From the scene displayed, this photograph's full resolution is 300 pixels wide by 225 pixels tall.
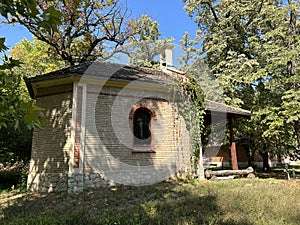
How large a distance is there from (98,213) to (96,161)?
3.74 metres

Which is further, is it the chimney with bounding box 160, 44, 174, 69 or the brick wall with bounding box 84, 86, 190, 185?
the chimney with bounding box 160, 44, 174, 69

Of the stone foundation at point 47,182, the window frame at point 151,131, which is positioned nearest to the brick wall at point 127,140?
the window frame at point 151,131

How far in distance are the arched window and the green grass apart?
2.40 m

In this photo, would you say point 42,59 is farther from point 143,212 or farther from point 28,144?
point 143,212

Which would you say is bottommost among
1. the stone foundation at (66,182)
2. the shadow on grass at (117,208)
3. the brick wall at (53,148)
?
the shadow on grass at (117,208)

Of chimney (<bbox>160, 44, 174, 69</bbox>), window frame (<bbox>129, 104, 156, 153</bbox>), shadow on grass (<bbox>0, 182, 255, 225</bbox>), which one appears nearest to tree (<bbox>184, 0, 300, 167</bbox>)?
chimney (<bbox>160, 44, 174, 69</bbox>)

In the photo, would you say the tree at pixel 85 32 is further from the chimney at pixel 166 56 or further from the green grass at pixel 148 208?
the green grass at pixel 148 208

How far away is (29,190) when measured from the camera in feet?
31.2

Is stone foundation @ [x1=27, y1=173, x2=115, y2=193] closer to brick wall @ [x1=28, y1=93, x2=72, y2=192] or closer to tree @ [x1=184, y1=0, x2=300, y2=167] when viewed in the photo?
brick wall @ [x1=28, y1=93, x2=72, y2=192]

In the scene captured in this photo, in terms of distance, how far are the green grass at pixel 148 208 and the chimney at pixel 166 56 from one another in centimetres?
856

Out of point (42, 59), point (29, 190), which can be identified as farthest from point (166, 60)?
point (42, 59)

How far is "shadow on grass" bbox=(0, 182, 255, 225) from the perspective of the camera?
188 inches

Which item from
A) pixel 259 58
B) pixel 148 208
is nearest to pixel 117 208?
pixel 148 208

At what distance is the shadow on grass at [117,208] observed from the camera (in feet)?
15.7
